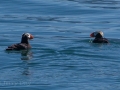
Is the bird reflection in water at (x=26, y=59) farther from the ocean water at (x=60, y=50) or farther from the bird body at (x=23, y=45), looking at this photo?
the bird body at (x=23, y=45)

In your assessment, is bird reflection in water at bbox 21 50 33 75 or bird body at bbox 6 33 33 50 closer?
bird reflection in water at bbox 21 50 33 75

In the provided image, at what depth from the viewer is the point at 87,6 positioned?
37281mm

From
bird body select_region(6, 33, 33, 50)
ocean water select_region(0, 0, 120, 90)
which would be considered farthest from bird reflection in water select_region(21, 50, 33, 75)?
bird body select_region(6, 33, 33, 50)

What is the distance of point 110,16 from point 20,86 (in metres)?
15.6

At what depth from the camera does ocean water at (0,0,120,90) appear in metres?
19.1

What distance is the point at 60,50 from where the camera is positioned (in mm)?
22797

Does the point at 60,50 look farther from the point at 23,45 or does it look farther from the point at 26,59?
the point at 26,59

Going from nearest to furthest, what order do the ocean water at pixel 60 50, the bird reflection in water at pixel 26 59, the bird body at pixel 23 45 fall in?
the ocean water at pixel 60 50 < the bird reflection in water at pixel 26 59 < the bird body at pixel 23 45

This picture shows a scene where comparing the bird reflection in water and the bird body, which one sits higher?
the bird body

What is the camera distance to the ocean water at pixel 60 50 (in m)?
19.1

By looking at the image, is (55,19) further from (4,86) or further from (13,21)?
(4,86)

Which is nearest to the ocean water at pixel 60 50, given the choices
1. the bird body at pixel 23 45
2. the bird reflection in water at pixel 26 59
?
the bird reflection in water at pixel 26 59

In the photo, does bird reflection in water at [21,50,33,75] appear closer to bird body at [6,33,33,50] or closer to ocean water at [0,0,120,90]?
ocean water at [0,0,120,90]

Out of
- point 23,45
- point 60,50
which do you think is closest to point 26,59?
point 23,45
